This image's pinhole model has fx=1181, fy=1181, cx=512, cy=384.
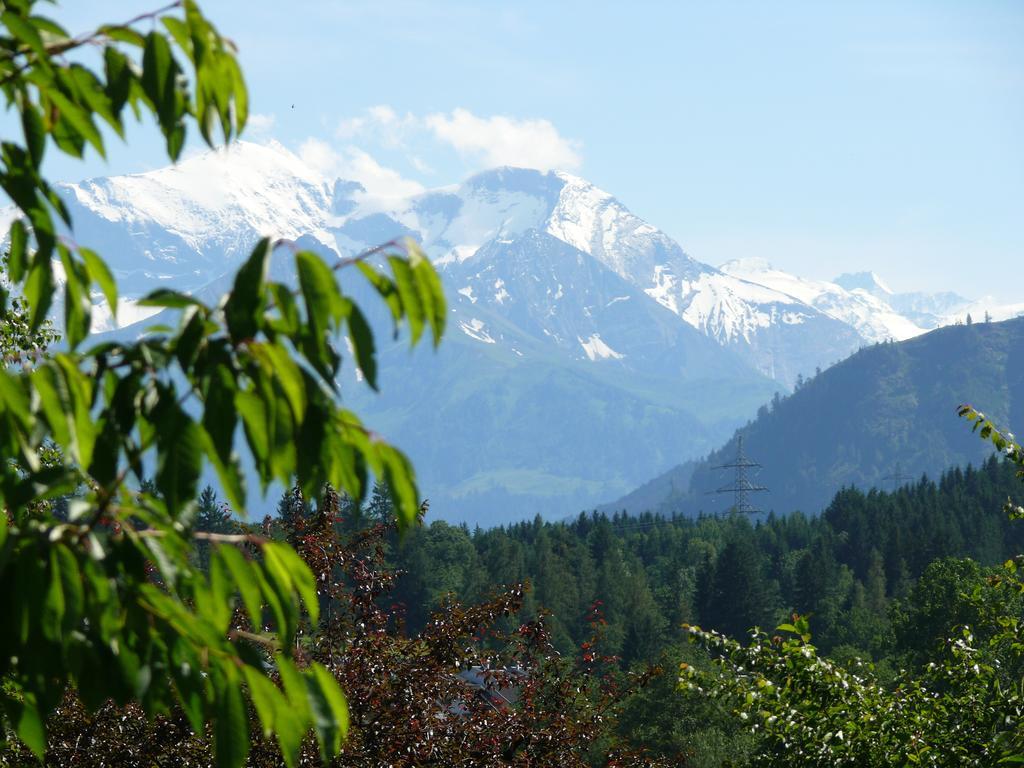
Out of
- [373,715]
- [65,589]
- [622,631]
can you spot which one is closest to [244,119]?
[65,589]

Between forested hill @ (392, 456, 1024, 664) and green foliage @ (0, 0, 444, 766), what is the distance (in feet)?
303

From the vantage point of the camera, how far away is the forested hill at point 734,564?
111438 millimetres

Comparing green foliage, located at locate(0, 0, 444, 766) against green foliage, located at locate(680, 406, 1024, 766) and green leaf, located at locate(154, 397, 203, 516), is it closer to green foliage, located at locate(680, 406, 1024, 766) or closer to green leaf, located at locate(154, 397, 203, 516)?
green leaf, located at locate(154, 397, 203, 516)

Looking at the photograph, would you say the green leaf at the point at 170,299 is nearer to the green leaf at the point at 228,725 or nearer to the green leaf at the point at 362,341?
the green leaf at the point at 362,341

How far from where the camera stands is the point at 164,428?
100 inches

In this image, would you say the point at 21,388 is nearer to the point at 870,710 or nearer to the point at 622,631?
the point at 870,710

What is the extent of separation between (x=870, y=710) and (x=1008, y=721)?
1323 millimetres

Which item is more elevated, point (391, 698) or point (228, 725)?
point (228, 725)

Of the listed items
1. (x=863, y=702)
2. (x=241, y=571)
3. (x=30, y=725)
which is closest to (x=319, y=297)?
(x=241, y=571)

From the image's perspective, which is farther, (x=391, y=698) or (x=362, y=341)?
(x=391, y=698)

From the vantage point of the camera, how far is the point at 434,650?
1183 cm

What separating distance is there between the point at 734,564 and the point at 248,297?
397 feet

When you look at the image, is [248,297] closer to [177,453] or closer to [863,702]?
[177,453]

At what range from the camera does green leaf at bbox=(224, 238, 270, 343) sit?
2414mm
